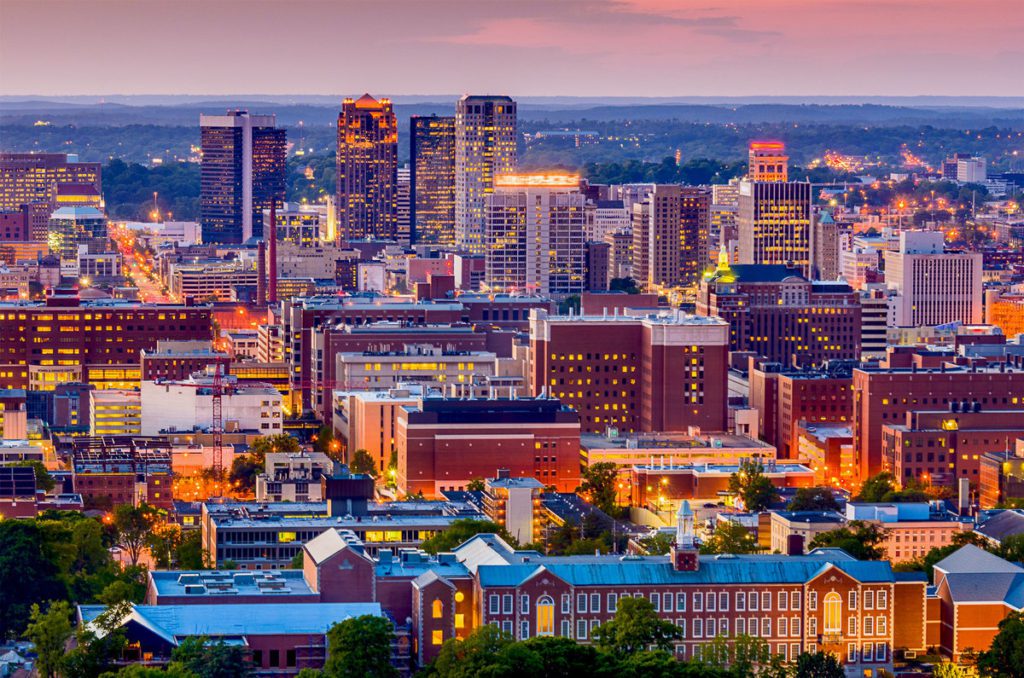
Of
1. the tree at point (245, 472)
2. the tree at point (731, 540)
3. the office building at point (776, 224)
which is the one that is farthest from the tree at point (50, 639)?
the office building at point (776, 224)

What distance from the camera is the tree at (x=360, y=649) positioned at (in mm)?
69062

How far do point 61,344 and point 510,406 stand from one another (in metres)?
42.7

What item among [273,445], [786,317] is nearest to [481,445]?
[273,445]

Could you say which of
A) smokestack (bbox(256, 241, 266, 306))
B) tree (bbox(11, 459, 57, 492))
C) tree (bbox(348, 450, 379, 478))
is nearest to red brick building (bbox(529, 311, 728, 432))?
tree (bbox(348, 450, 379, 478))

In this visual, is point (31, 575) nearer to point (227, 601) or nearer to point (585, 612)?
point (227, 601)

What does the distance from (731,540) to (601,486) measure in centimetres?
1779

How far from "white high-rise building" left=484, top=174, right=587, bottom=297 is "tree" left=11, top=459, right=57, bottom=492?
82091 mm

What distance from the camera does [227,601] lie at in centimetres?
7438

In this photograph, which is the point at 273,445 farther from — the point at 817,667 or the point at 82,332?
the point at 817,667

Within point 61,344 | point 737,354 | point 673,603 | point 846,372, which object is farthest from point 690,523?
point 61,344

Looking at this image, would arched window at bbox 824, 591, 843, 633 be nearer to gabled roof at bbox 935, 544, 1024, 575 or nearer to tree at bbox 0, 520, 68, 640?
gabled roof at bbox 935, 544, 1024, 575

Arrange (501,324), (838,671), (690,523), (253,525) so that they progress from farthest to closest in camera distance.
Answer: (501,324) → (253,525) → (690,523) → (838,671)

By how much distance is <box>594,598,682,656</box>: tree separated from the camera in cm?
7219

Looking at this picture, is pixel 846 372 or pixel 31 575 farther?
pixel 846 372
